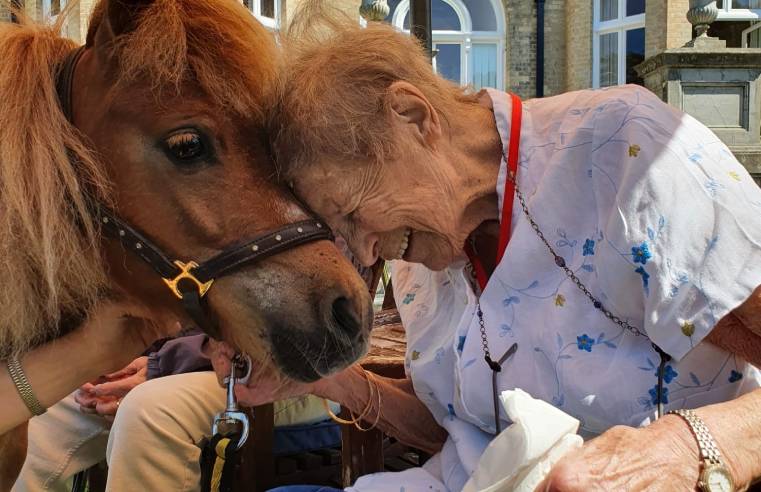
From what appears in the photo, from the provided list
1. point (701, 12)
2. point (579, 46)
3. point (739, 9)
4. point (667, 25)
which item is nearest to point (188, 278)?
point (701, 12)

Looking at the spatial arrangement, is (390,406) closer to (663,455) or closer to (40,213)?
(663,455)

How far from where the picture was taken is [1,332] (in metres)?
1.20

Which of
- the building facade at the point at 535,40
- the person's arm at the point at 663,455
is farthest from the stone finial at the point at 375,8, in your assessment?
the building facade at the point at 535,40

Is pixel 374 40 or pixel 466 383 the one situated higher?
pixel 374 40

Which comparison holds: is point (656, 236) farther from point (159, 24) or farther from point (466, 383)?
point (159, 24)

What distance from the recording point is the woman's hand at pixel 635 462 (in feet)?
3.19

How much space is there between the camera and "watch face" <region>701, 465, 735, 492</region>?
3.47 ft

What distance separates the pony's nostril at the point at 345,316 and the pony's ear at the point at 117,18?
591 mm

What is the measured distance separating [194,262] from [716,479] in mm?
861

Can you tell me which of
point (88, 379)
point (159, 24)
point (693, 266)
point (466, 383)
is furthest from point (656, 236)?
point (88, 379)

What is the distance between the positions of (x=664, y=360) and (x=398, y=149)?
61 cm

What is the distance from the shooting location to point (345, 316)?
1.22 metres

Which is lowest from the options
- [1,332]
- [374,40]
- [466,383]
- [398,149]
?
[466,383]

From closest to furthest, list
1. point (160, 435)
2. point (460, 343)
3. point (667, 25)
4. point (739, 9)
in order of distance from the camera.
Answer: point (460, 343) < point (160, 435) < point (739, 9) < point (667, 25)
